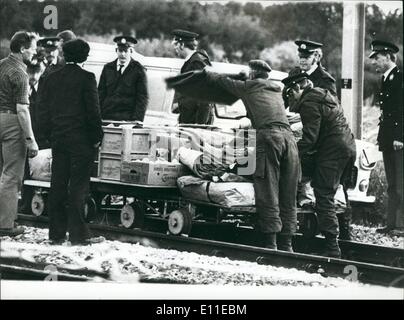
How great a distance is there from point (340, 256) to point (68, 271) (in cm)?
275

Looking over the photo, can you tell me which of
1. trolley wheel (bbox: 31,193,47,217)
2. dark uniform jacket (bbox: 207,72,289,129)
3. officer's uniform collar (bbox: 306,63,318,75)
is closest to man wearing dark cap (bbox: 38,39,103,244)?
trolley wheel (bbox: 31,193,47,217)

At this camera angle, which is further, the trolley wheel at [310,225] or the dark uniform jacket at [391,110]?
the trolley wheel at [310,225]

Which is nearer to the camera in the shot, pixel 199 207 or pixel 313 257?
pixel 313 257

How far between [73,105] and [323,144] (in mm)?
2545

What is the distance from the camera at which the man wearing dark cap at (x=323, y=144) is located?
1180 cm

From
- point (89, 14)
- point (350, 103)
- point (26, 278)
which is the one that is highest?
point (89, 14)

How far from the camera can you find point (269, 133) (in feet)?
38.2

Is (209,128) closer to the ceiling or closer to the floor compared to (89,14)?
closer to the floor

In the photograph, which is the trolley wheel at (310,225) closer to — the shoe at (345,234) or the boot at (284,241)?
the shoe at (345,234)

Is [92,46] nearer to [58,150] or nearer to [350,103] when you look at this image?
[58,150]

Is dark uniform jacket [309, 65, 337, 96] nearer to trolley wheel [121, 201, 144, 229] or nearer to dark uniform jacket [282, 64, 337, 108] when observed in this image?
dark uniform jacket [282, 64, 337, 108]

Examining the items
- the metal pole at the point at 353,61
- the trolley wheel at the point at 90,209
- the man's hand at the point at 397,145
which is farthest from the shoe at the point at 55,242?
the man's hand at the point at 397,145

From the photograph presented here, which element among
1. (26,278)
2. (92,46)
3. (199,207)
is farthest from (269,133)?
(26,278)

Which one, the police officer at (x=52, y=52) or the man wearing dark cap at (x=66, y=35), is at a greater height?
the man wearing dark cap at (x=66, y=35)
